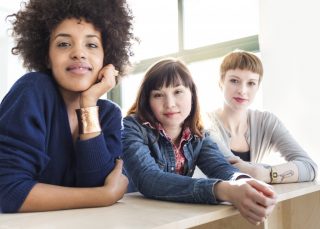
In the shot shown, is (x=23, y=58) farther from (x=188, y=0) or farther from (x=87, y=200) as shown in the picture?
(x=188, y=0)

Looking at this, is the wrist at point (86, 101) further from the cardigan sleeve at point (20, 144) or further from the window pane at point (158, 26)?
the window pane at point (158, 26)

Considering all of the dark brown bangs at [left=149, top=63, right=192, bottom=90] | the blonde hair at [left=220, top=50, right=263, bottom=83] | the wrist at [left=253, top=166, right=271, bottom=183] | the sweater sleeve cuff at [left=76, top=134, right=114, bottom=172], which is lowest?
the wrist at [left=253, top=166, right=271, bottom=183]

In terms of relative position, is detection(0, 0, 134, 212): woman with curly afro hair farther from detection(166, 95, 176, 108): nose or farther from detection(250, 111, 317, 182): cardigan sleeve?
detection(250, 111, 317, 182): cardigan sleeve

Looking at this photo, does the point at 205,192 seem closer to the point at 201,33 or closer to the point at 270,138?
the point at 270,138

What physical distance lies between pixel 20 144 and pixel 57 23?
0.39 meters

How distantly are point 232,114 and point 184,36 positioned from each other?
47.3 inches

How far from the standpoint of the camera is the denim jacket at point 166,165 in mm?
873

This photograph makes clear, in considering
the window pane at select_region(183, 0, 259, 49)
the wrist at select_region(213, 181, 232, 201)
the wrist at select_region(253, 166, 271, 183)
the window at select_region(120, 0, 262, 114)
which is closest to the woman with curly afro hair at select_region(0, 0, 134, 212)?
the wrist at select_region(213, 181, 232, 201)

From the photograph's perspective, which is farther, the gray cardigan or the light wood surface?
the gray cardigan

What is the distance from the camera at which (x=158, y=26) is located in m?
3.05

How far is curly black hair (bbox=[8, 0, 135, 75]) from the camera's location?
1.05 m

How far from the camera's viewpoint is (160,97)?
126 centimetres

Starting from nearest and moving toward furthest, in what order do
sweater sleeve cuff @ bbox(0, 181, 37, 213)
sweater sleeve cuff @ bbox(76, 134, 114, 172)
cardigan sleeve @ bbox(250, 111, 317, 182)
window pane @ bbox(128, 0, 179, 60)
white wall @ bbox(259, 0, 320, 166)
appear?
1. sweater sleeve cuff @ bbox(0, 181, 37, 213)
2. sweater sleeve cuff @ bbox(76, 134, 114, 172)
3. cardigan sleeve @ bbox(250, 111, 317, 182)
4. white wall @ bbox(259, 0, 320, 166)
5. window pane @ bbox(128, 0, 179, 60)

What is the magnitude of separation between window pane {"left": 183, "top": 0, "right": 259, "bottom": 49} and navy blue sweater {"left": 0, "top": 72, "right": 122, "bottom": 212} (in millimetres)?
1534
